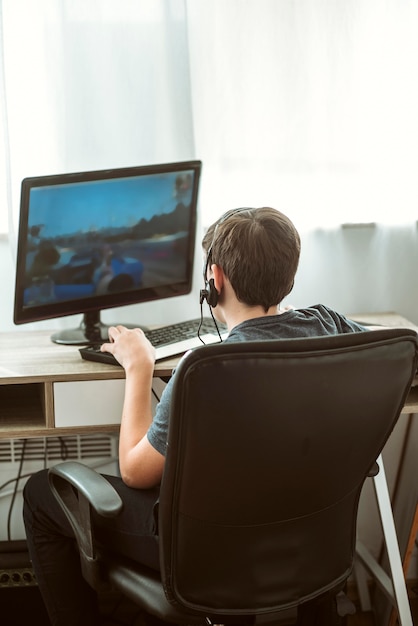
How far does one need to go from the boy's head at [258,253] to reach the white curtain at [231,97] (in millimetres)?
772

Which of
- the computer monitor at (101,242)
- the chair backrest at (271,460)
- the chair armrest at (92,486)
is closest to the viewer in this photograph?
the chair backrest at (271,460)

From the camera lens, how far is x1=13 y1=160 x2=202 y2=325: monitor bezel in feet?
6.20

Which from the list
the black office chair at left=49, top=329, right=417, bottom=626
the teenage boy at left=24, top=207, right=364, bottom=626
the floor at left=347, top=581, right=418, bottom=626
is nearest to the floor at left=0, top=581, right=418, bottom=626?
the floor at left=347, top=581, right=418, bottom=626

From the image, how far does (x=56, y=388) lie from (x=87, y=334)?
30cm

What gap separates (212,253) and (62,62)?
901mm

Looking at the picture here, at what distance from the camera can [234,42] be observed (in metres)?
2.21

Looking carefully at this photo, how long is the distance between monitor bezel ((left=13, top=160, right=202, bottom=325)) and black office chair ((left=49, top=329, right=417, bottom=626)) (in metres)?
0.53

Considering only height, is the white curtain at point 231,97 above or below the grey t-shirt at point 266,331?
above

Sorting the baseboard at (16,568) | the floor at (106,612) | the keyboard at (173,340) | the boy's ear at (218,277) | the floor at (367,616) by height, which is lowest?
the floor at (367,616)

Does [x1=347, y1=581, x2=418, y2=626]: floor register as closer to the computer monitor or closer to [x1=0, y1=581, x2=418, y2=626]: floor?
[x1=0, y1=581, x2=418, y2=626]: floor

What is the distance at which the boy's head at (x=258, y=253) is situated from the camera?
1493 mm

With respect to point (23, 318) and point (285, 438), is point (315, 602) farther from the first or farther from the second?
point (23, 318)

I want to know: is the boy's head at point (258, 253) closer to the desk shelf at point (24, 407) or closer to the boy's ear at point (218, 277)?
the boy's ear at point (218, 277)

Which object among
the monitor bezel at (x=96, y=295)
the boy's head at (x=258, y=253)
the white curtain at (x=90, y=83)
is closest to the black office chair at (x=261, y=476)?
the boy's head at (x=258, y=253)
